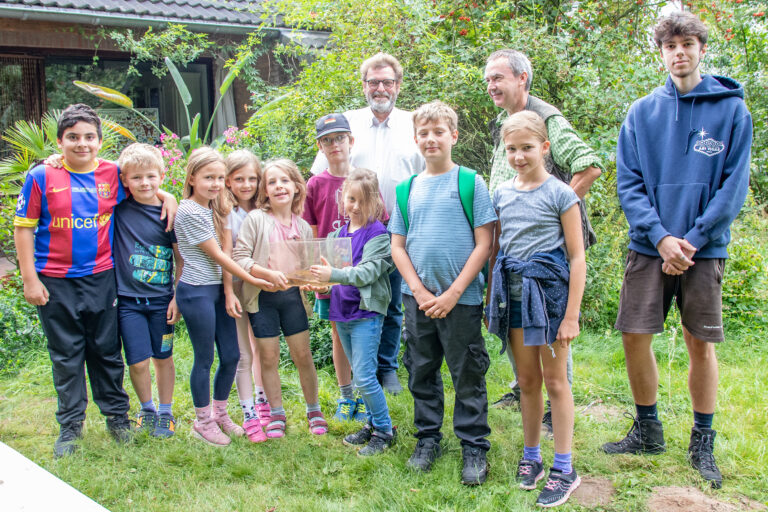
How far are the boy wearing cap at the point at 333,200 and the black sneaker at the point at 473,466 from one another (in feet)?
3.07

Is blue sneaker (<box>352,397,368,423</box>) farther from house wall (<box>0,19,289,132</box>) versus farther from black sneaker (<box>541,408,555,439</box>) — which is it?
house wall (<box>0,19,289,132</box>)

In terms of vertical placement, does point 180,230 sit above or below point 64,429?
above

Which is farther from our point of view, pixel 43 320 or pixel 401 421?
pixel 401 421

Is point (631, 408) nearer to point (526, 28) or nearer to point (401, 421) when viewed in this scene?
point (401, 421)

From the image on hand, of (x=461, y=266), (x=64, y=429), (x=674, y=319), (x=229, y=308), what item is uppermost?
(x=461, y=266)

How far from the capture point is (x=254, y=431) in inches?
149

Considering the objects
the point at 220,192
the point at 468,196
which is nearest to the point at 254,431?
the point at 220,192

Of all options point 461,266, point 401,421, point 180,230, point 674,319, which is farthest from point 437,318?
point 674,319

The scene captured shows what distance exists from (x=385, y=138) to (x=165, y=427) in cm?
224

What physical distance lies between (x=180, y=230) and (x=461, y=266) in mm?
1627

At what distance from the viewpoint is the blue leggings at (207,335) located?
12.0 ft

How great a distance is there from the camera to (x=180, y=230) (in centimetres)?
368

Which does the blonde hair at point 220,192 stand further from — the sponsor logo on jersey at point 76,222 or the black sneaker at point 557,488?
the black sneaker at point 557,488

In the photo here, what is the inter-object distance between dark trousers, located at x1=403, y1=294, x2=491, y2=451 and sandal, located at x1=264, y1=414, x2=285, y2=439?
0.90m
